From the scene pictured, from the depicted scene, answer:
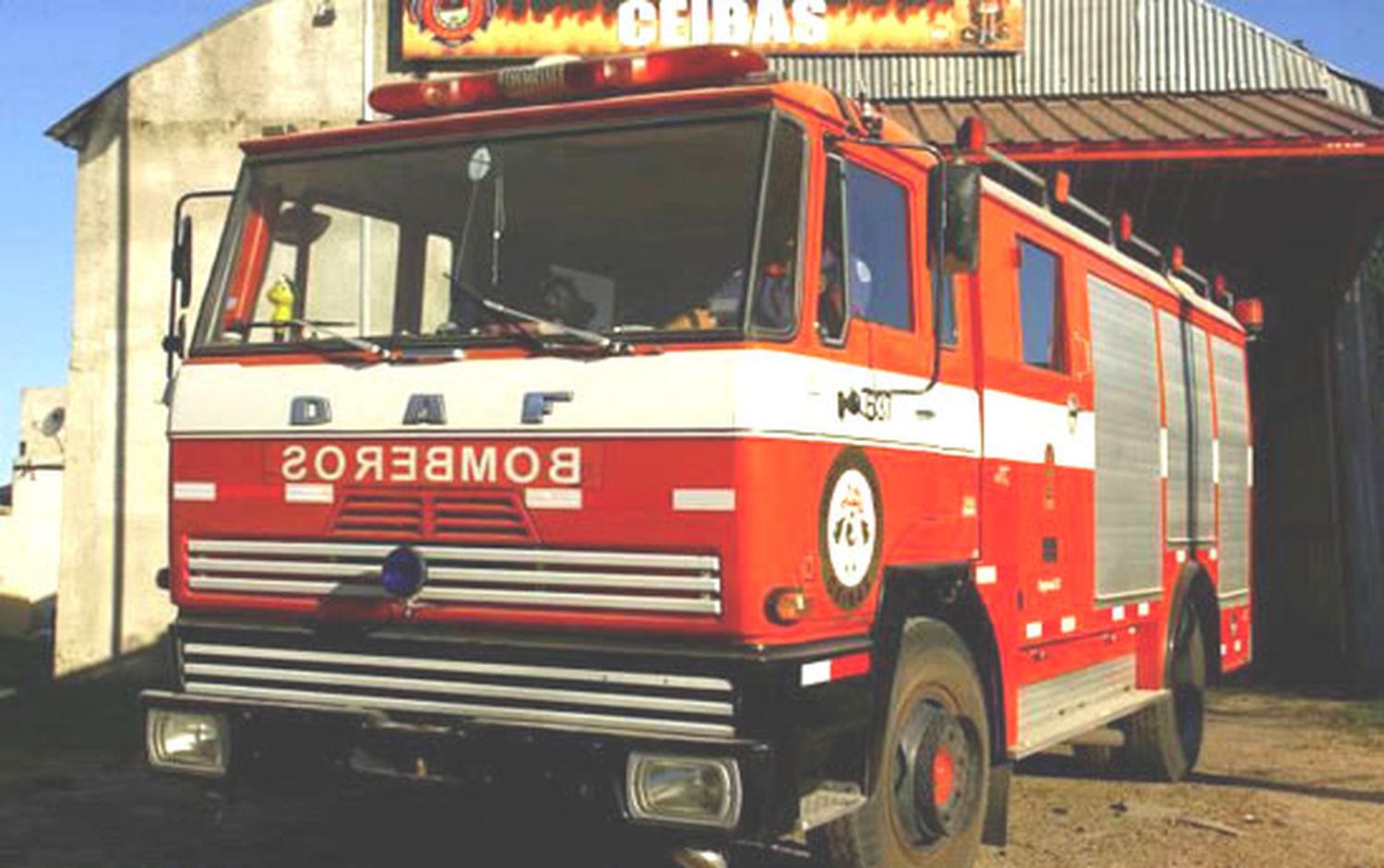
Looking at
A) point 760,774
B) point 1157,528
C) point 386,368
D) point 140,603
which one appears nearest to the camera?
point 760,774

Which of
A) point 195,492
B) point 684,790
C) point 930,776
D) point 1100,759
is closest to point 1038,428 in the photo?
point 930,776

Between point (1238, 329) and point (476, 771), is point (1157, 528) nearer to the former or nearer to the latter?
point (1238, 329)

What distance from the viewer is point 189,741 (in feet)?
18.1

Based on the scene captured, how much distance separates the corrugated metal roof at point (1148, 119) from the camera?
41.8ft

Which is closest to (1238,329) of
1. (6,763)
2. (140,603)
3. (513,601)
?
(513,601)

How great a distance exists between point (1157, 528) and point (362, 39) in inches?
356

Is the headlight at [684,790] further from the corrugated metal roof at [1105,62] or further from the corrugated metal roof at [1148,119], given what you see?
the corrugated metal roof at [1105,62]

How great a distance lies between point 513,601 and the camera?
5.04m

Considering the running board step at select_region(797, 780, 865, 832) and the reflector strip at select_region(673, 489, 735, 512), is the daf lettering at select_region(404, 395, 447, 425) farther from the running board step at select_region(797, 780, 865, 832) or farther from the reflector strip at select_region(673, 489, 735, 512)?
the running board step at select_region(797, 780, 865, 832)

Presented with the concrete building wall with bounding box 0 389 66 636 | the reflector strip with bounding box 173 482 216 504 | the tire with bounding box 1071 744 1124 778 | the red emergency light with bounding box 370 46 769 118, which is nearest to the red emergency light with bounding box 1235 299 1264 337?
the tire with bounding box 1071 744 1124 778

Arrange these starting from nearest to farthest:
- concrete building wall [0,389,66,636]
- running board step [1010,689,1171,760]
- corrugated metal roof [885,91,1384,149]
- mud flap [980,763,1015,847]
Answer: mud flap [980,763,1015,847] < running board step [1010,689,1171,760] < corrugated metal roof [885,91,1384,149] < concrete building wall [0,389,66,636]

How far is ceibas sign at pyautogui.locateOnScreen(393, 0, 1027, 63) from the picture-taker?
14344mm

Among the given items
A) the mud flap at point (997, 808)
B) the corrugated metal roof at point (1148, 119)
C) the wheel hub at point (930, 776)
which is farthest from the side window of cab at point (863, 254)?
the corrugated metal roof at point (1148, 119)

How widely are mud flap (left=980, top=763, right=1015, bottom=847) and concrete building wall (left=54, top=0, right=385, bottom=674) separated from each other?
966cm
